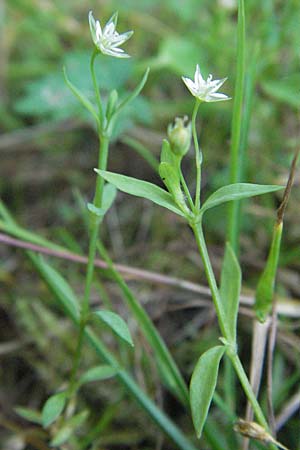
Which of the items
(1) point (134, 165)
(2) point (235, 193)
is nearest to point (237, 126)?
(2) point (235, 193)

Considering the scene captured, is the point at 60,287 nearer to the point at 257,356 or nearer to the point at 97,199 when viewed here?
the point at 97,199

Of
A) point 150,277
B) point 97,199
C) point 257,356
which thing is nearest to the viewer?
point 97,199

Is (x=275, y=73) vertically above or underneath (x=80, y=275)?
above

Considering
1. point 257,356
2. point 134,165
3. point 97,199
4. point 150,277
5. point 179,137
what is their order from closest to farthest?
point 179,137 → point 97,199 → point 257,356 → point 150,277 → point 134,165

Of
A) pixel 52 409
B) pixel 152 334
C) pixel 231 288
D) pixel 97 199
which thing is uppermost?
pixel 97 199

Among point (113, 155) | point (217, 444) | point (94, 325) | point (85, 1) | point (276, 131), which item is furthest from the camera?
point (85, 1)

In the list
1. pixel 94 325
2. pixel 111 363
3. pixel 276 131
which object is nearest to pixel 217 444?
pixel 111 363

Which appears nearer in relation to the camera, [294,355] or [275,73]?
[294,355]

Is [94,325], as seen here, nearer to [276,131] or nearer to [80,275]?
[80,275]
